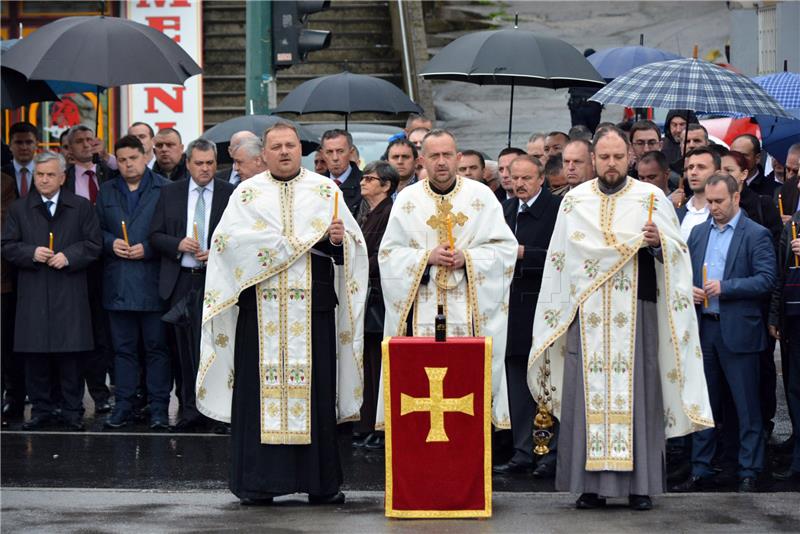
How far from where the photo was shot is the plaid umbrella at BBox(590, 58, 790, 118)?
1123 centimetres

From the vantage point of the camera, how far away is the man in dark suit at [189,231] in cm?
1221

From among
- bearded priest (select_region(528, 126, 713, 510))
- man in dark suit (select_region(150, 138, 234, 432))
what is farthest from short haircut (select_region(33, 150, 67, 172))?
bearded priest (select_region(528, 126, 713, 510))

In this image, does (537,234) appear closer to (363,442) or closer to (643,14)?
(363,442)

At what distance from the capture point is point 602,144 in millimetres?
9641

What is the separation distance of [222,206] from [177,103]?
11.0 metres

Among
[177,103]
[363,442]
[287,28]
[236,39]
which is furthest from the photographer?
[236,39]

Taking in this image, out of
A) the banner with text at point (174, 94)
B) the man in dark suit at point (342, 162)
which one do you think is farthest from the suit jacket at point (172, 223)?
the banner with text at point (174, 94)

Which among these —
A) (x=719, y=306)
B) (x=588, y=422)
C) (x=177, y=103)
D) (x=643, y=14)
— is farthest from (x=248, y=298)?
(x=643, y=14)

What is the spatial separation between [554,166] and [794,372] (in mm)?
2201

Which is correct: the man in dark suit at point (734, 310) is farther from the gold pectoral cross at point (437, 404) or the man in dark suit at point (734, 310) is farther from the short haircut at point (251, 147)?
the short haircut at point (251, 147)

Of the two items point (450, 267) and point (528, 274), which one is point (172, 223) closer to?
point (528, 274)

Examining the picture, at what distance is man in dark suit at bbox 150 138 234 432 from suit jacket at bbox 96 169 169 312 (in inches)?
5.7

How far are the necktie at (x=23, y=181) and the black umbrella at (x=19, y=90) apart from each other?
613mm

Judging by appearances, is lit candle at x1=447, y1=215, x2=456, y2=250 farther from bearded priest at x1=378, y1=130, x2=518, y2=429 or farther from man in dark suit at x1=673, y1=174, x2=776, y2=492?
man in dark suit at x1=673, y1=174, x2=776, y2=492
